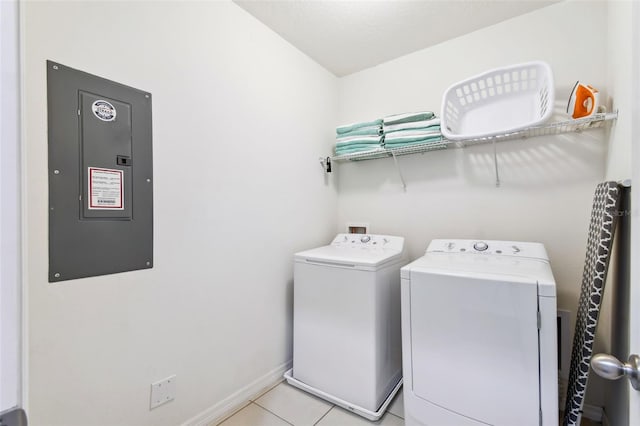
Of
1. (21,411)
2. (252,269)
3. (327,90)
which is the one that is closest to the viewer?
(21,411)

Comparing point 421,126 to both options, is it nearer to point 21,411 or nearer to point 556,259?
point 556,259

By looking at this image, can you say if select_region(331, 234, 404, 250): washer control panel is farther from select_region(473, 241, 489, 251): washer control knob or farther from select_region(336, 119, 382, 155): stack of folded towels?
select_region(336, 119, 382, 155): stack of folded towels

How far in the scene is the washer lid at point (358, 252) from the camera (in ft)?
5.40

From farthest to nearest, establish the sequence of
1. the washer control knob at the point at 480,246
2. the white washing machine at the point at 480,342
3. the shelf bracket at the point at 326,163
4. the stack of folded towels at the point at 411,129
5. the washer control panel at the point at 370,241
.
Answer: the shelf bracket at the point at 326,163
the washer control panel at the point at 370,241
the stack of folded towels at the point at 411,129
the washer control knob at the point at 480,246
the white washing machine at the point at 480,342

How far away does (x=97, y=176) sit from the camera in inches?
43.7

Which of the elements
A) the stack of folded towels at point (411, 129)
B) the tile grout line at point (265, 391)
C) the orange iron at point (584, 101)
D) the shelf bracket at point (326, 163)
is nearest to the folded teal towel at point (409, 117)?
the stack of folded towels at point (411, 129)

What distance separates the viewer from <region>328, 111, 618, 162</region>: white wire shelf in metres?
1.39

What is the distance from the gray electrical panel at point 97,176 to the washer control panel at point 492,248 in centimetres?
167

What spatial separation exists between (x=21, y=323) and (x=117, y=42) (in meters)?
1.26

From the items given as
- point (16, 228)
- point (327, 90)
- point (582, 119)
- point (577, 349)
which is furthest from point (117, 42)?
point (577, 349)

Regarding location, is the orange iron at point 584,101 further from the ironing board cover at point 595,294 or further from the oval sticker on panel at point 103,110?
the oval sticker on panel at point 103,110

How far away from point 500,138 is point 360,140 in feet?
3.05

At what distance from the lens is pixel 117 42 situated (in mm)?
1170

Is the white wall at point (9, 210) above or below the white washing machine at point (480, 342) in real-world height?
above
